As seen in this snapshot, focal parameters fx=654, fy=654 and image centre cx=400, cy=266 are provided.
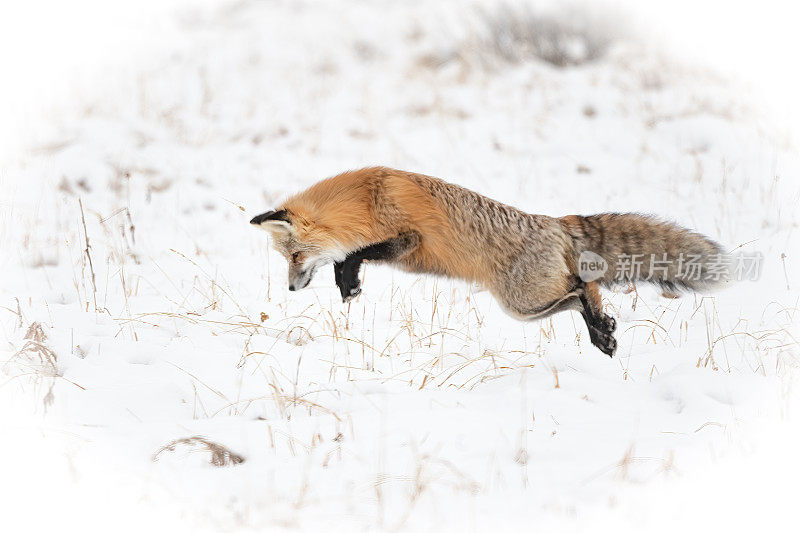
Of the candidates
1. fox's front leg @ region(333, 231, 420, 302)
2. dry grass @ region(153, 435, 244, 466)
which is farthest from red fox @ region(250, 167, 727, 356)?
dry grass @ region(153, 435, 244, 466)

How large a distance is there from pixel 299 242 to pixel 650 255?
2.86 meters

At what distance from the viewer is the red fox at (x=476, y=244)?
521cm

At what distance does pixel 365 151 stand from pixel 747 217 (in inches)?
232

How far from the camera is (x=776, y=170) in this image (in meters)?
9.41

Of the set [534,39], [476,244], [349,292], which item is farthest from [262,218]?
[534,39]

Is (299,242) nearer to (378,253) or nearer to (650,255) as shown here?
(378,253)

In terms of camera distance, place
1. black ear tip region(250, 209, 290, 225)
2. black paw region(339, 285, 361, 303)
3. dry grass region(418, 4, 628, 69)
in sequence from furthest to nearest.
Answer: dry grass region(418, 4, 628, 69), black paw region(339, 285, 361, 303), black ear tip region(250, 209, 290, 225)

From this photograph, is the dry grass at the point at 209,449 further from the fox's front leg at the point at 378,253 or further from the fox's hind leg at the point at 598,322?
the fox's hind leg at the point at 598,322

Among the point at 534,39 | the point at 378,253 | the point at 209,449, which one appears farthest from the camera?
the point at 534,39

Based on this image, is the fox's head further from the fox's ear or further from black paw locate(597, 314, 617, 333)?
black paw locate(597, 314, 617, 333)

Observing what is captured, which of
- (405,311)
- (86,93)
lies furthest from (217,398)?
(86,93)

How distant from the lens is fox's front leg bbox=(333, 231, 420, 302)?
5.16 meters

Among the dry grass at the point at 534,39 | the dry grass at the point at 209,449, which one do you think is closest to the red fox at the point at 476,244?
the dry grass at the point at 209,449

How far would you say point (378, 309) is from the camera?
20.5 feet
